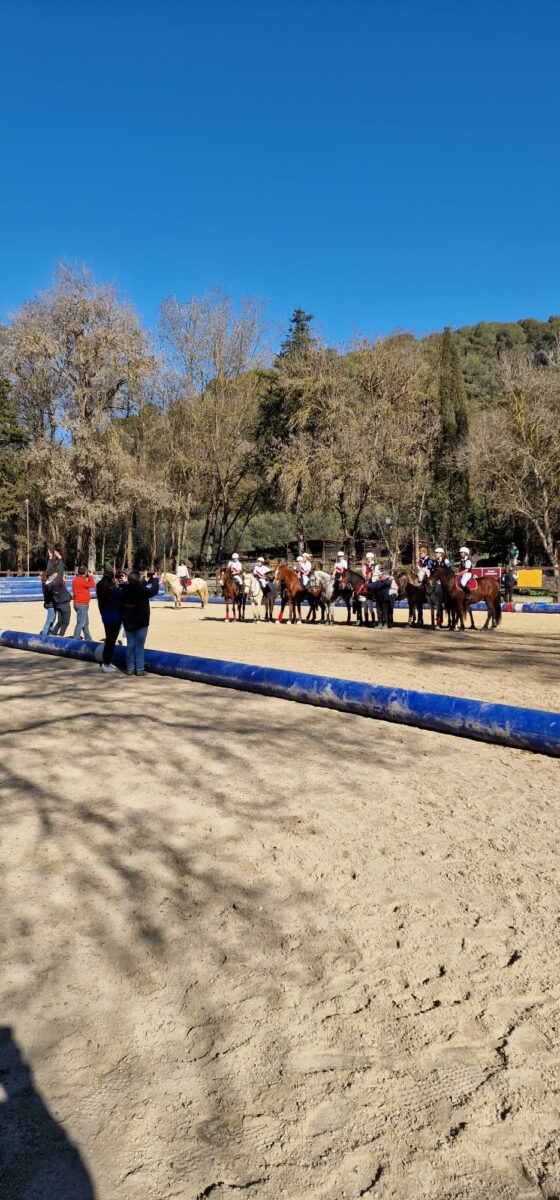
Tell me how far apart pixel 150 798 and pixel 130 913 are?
64.6 inches

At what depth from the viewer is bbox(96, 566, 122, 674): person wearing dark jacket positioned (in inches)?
462

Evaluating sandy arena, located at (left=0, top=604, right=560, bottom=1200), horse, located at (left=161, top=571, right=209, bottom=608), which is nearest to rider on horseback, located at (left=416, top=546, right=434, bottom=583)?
horse, located at (left=161, top=571, right=209, bottom=608)

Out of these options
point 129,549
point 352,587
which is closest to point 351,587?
point 352,587

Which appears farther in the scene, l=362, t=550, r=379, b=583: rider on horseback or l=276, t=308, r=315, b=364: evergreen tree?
l=276, t=308, r=315, b=364: evergreen tree

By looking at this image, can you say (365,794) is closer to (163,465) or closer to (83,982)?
(83,982)

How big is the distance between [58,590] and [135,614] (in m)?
5.99

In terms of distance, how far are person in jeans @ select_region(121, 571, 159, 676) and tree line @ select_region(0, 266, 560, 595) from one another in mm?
33881

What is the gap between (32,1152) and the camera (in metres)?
2.44

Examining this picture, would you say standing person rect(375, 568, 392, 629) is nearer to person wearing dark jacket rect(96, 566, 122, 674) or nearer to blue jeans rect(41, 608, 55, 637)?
blue jeans rect(41, 608, 55, 637)

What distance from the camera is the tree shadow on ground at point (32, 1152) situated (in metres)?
2.30

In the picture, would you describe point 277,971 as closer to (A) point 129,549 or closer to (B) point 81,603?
(B) point 81,603

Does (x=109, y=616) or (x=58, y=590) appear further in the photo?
(x=58, y=590)

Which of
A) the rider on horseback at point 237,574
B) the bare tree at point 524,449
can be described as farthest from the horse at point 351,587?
the bare tree at point 524,449

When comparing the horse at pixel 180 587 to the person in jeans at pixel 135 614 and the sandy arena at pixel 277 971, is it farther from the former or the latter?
the sandy arena at pixel 277 971
